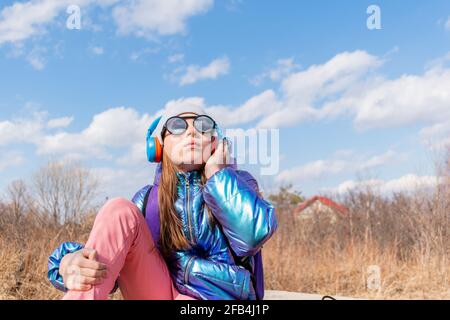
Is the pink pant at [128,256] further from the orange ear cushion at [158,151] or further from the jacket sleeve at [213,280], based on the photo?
the orange ear cushion at [158,151]

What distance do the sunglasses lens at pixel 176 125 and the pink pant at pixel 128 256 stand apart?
0.40 m

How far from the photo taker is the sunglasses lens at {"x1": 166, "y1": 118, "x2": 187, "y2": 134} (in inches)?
78.0

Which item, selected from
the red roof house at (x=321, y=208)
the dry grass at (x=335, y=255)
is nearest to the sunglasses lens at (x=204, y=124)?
the dry grass at (x=335, y=255)

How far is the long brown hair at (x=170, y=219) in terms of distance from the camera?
6.01ft

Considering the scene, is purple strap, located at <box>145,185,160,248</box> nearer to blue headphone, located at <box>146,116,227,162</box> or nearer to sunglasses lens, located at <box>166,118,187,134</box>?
blue headphone, located at <box>146,116,227,162</box>

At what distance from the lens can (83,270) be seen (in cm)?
144

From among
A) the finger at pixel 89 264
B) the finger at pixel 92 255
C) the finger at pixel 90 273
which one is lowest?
the finger at pixel 90 273

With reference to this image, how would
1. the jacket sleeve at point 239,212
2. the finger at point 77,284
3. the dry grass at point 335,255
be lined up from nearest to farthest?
1. the finger at point 77,284
2. the jacket sleeve at point 239,212
3. the dry grass at point 335,255

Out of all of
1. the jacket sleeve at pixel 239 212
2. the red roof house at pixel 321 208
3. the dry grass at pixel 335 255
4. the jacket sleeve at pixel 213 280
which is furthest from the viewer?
the red roof house at pixel 321 208

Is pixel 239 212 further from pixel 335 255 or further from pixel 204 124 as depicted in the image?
pixel 335 255

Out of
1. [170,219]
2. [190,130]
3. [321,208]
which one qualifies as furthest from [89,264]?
[321,208]

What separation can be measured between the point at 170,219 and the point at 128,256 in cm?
22
